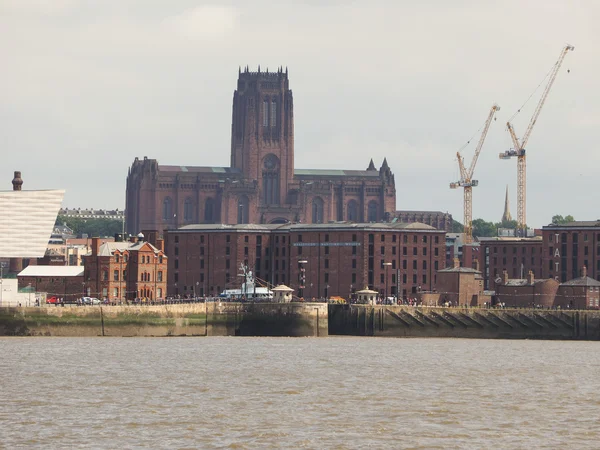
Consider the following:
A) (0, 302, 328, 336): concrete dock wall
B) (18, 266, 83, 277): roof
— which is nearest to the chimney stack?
(18, 266, 83, 277): roof

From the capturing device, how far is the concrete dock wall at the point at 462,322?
154375 mm

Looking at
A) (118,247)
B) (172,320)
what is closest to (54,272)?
(118,247)

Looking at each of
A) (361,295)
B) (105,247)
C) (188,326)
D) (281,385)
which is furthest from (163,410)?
(105,247)

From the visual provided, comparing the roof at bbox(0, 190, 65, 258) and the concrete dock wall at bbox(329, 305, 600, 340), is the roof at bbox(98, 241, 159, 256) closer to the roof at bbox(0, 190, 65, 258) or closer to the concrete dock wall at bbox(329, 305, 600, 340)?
the roof at bbox(0, 190, 65, 258)

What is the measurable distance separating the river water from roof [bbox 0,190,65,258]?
55.5 meters

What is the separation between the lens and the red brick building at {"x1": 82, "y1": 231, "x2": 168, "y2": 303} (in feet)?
570


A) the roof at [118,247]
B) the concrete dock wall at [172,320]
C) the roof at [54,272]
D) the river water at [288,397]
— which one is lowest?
the river water at [288,397]

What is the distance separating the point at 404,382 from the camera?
294 ft

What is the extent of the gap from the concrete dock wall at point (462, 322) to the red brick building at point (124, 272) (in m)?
28.7

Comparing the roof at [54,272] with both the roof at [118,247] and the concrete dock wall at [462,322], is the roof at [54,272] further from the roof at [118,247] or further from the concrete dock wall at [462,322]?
the concrete dock wall at [462,322]

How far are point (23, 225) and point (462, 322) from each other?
5461cm

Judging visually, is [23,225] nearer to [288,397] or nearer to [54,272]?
[54,272]

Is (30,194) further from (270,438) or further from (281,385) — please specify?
(270,438)

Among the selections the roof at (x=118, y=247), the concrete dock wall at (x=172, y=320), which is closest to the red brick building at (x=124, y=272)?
the roof at (x=118, y=247)
